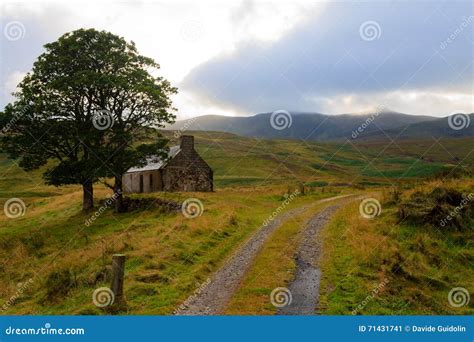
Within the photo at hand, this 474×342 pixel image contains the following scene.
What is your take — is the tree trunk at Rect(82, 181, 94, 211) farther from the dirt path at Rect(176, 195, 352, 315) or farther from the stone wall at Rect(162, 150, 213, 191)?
the dirt path at Rect(176, 195, 352, 315)

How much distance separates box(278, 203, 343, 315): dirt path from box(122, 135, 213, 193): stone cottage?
2770cm

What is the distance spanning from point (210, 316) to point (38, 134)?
33741 mm

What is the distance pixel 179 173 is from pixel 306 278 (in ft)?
120

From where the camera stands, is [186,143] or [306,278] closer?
[306,278]

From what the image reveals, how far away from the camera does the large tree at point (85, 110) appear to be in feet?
129

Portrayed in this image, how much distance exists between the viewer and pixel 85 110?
41.8m

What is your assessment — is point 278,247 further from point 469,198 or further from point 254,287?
point 469,198

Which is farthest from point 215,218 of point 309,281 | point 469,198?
point 469,198

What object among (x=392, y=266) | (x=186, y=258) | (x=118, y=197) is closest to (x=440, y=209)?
(x=392, y=266)

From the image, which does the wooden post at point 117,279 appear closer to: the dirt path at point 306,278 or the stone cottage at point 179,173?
the dirt path at point 306,278

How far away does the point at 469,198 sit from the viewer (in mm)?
25984

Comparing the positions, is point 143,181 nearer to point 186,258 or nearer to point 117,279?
point 186,258

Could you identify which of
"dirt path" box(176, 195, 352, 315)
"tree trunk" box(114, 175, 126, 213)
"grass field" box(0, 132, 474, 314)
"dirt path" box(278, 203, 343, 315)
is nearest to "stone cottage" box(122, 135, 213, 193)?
"tree trunk" box(114, 175, 126, 213)

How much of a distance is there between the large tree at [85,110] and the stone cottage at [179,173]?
1028 cm
